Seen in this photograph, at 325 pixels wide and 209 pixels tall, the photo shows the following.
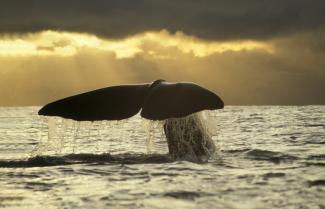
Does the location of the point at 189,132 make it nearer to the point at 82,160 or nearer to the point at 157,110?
the point at 157,110

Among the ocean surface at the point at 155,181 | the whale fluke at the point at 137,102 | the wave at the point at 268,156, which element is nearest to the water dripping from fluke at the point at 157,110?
the whale fluke at the point at 137,102

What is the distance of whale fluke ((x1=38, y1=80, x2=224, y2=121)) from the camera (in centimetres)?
746

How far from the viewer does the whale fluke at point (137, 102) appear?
746cm

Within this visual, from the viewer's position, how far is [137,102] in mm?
8148

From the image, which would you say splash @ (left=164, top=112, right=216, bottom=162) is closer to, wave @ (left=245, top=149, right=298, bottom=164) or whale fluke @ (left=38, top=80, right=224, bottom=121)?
whale fluke @ (left=38, top=80, right=224, bottom=121)

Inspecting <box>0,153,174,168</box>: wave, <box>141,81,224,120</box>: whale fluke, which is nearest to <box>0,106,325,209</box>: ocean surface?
<box>0,153,174,168</box>: wave

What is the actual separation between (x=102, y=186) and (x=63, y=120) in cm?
123

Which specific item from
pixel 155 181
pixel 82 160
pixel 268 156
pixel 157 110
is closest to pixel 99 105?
pixel 157 110

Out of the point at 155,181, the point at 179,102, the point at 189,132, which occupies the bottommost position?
the point at 155,181

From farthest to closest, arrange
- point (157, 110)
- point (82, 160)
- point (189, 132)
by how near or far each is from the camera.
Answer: point (82, 160) → point (189, 132) → point (157, 110)

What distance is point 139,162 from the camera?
10.5 meters

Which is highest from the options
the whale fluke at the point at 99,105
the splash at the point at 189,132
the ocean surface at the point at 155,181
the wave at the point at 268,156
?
the whale fluke at the point at 99,105

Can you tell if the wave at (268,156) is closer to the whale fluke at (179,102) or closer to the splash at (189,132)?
the splash at (189,132)

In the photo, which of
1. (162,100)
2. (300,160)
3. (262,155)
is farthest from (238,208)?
(262,155)
